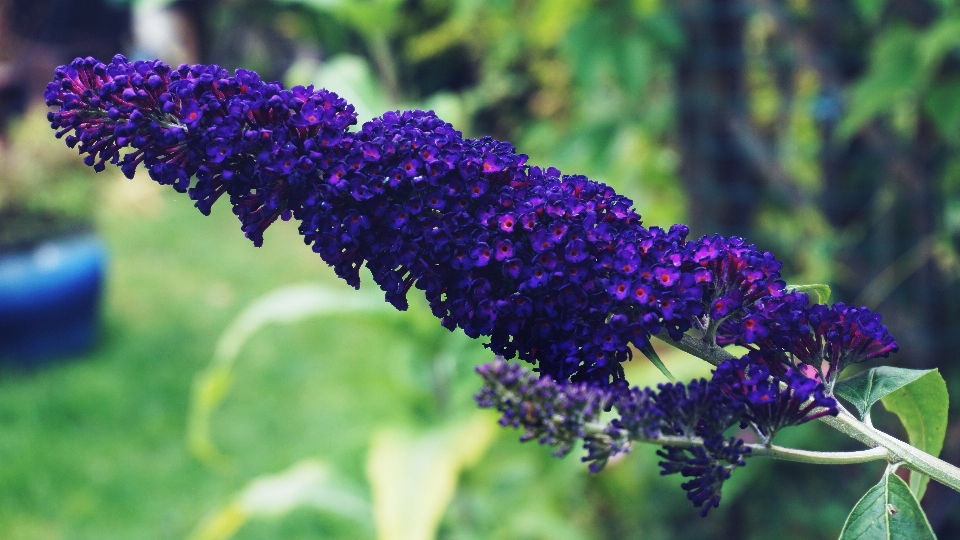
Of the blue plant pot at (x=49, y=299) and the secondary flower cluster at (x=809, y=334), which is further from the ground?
the blue plant pot at (x=49, y=299)

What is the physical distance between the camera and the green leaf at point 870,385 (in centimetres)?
78

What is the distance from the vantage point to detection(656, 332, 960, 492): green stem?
0.71 metres

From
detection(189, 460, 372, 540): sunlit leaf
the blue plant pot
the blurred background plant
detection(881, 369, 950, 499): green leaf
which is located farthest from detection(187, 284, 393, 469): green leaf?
the blue plant pot

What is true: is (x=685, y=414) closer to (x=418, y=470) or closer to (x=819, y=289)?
(x=819, y=289)

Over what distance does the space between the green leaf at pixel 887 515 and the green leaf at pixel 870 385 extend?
0.06 meters

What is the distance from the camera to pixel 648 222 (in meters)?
2.76

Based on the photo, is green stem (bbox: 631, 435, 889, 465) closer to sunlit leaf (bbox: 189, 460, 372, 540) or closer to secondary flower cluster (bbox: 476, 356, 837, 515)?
secondary flower cluster (bbox: 476, 356, 837, 515)

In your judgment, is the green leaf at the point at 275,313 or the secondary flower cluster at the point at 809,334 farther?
the green leaf at the point at 275,313

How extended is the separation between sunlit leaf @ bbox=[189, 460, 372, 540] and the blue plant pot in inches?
89.7

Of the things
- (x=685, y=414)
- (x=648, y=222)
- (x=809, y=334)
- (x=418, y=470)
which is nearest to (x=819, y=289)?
(x=809, y=334)

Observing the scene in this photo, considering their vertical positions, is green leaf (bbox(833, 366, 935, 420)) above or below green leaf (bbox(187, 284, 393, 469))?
below

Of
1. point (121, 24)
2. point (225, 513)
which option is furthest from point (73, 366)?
point (121, 24)

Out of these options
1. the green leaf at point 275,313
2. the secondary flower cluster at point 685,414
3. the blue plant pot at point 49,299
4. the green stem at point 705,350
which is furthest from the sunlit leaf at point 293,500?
the blue plant pot at point 49,299

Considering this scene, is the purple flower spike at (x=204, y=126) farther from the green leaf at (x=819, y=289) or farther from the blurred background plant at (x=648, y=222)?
the blurred background plant at (x=648, y=222)
